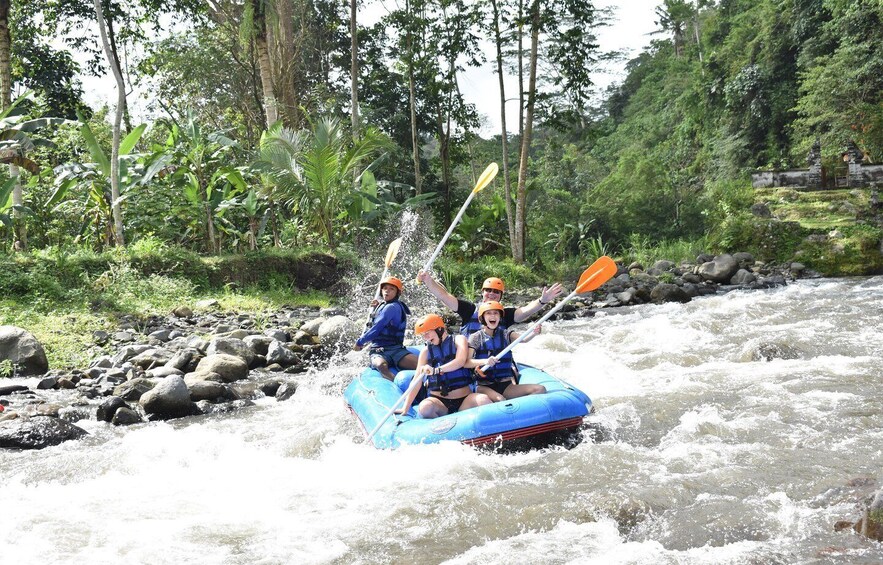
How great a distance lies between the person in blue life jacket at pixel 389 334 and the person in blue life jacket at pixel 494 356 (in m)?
1.23

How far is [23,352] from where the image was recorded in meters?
7.93

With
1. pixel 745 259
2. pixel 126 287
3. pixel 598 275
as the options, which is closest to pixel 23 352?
pixel 126 287

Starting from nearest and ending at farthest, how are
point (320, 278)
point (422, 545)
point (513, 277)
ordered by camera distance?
point (422, 545)
point (320, 278)
point (513, 277)

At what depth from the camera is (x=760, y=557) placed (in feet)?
11.4

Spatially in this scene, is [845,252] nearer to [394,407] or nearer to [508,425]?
[508,425]

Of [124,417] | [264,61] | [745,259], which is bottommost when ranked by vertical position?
[124,417]

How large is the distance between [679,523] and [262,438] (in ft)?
10.9

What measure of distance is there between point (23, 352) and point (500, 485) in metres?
5.68

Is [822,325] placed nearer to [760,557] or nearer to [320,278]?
[760,557]

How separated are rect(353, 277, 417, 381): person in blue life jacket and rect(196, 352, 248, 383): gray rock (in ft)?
5.88

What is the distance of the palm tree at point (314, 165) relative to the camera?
12.8 m

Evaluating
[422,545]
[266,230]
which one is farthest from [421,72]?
[422,545]

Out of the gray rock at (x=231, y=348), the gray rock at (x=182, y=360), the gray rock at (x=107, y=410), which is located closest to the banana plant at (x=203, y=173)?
the gray rock at (x=231, y=348)

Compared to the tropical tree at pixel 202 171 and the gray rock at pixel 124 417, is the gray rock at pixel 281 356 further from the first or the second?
the tropical tree at pixel 202 171
